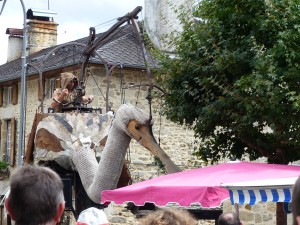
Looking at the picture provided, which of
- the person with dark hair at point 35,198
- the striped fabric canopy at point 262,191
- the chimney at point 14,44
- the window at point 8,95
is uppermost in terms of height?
the chimney at point 14,44

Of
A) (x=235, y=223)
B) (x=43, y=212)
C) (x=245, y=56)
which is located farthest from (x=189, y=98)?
(x=43, y=212)

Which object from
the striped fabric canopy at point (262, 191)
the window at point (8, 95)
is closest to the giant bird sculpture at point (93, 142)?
the striped fabric canopy at point (262, 191)

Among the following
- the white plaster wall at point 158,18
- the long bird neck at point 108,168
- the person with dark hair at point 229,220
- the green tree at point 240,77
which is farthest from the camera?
the white plaster wall at point 158,18

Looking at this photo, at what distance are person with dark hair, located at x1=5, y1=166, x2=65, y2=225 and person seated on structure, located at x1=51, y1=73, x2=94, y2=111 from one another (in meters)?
9.35

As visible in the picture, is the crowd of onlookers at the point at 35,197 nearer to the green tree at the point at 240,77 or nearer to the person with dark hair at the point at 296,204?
the person with dark hair at the point at 296,204

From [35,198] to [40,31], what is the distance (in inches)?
1320

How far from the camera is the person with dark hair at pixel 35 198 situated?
12.1 feet

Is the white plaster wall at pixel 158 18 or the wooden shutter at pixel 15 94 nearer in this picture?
the white plaster wall at pixel 158 18

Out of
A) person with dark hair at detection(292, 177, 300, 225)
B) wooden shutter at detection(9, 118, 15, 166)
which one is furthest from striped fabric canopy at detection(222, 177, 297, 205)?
wooden shutter at detection(9, 118, 15, 166)

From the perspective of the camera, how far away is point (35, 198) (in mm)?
3695

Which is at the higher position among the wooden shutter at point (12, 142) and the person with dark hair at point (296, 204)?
the person with dark hair at point (296, 204)

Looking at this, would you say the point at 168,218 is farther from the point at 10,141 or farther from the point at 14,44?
the point at 14,44

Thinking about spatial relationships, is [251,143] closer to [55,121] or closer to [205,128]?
[205,128]

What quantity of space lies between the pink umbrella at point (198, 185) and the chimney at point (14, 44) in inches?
1118
